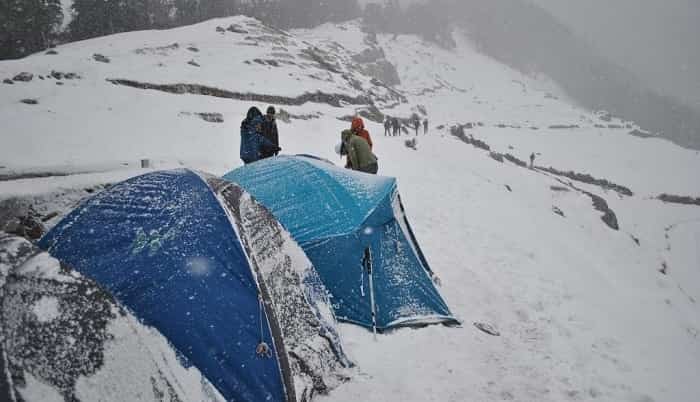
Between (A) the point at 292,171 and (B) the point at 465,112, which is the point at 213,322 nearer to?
(A) the point at 292,171

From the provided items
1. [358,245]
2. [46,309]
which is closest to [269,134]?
[358,245]

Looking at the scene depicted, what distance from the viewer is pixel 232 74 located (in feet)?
97.8

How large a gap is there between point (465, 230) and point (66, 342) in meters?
8.21

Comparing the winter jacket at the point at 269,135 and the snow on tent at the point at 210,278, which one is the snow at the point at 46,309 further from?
the winter jacket at the point at 269,135

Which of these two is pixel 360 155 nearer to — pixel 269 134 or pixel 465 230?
pixel 269 134

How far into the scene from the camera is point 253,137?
7.88 m

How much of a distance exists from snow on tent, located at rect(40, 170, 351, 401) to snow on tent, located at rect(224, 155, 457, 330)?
0.85 meters

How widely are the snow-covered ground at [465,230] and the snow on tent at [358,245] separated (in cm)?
29

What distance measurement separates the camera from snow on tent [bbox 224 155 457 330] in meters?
4.48

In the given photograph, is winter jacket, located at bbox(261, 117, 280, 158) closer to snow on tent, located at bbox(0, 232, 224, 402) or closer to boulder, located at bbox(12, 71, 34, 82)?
snow on tent, located at bbox(0, 232, 224, 402)

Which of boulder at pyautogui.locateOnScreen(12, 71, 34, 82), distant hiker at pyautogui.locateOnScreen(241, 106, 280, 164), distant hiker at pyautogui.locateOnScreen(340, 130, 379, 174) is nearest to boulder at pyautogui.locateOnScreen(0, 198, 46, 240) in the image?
distant hiker at pyautogui.locateOnScreen(241, 106, 280, 164)

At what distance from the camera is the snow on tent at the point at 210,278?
8.84 feet

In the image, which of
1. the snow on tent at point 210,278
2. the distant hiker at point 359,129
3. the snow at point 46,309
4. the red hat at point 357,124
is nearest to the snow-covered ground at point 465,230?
the snow on tent at point 210,278

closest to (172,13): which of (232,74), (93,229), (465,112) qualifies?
(232,74)
